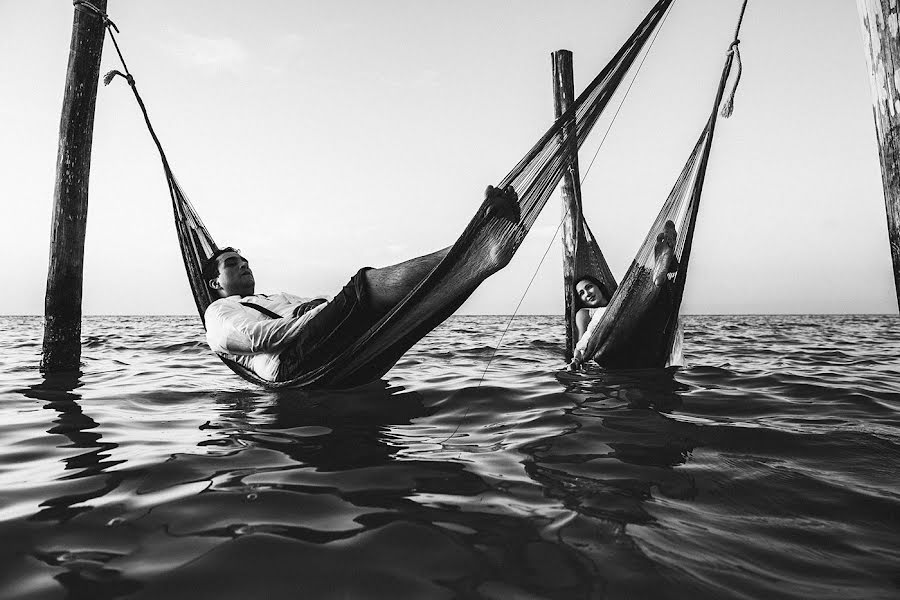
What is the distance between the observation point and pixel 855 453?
276 centimetres

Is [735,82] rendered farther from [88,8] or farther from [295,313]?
[88,8]

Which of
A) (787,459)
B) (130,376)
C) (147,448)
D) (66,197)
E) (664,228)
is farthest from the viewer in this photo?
(130,376)

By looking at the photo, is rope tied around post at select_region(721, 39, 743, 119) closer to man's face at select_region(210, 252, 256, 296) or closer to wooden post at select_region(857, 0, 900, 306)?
wooden post at select_region(857, 0, 900, 306)

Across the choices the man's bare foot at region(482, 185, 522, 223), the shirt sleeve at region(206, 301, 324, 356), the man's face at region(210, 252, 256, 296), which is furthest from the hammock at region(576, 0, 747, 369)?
the man's face at region(210, 252, 256, 296)

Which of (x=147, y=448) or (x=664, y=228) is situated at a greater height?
(x=664, y=228)

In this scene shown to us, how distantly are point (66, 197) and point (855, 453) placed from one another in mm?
6514

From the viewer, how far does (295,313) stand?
4117 millimetres

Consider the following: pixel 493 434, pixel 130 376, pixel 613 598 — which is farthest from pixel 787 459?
pixel 130 376

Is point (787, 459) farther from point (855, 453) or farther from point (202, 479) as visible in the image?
point (202, 479)

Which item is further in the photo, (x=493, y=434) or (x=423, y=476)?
(x=493, y=434)

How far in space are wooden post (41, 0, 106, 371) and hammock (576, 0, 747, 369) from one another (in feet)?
17.0

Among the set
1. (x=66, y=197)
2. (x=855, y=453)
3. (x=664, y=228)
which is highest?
(x=66, y=197)

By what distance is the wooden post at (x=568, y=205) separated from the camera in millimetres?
6801

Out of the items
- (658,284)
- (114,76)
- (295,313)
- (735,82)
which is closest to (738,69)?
(735,82)
